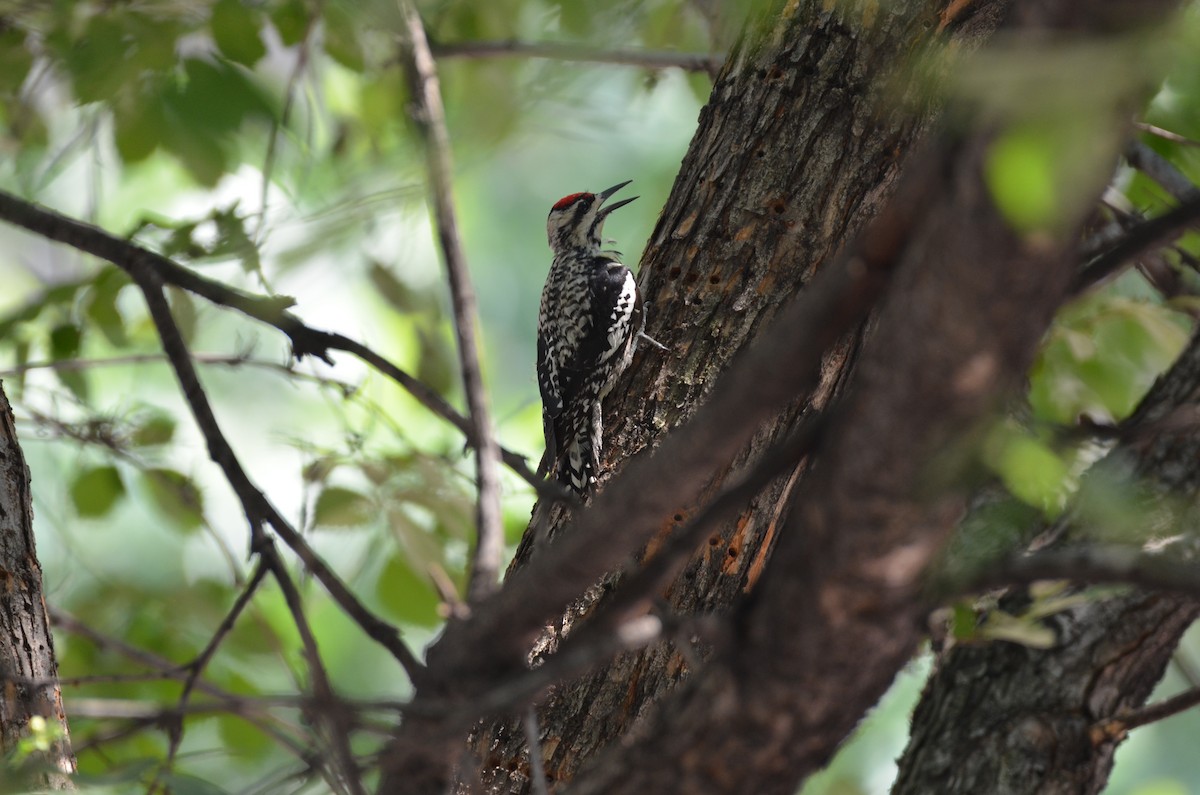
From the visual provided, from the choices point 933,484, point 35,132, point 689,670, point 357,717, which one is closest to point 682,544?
point 933,484

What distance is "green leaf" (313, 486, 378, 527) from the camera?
2168 millimetres

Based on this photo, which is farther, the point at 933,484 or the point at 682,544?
the point at 682,544

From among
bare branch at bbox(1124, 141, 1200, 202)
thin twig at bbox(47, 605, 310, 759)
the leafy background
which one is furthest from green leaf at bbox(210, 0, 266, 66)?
bare branch at bbox(1124, 141, 1200, 202)

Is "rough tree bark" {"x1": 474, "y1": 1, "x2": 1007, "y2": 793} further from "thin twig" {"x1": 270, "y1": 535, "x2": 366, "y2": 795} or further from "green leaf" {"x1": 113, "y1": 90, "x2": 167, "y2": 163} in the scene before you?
"green leaf" {"x1": 113, "y1": 90, "x2": 167, "y2": 163}

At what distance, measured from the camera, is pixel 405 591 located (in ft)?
8.21

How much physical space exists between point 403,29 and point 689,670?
123 centimetres

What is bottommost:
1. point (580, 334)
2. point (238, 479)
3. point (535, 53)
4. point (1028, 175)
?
point (1028, 175)

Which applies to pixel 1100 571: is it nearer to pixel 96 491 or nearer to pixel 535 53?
pixel 535 53

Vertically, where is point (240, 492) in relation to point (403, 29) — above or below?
below

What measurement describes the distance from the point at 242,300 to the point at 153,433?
120 centimetres

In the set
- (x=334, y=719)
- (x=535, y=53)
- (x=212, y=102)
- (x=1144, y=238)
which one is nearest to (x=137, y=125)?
(x=212, y=102)

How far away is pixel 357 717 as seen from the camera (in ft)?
3.62

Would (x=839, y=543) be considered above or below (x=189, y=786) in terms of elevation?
below

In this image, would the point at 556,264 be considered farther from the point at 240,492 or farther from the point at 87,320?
the point at 240,492
